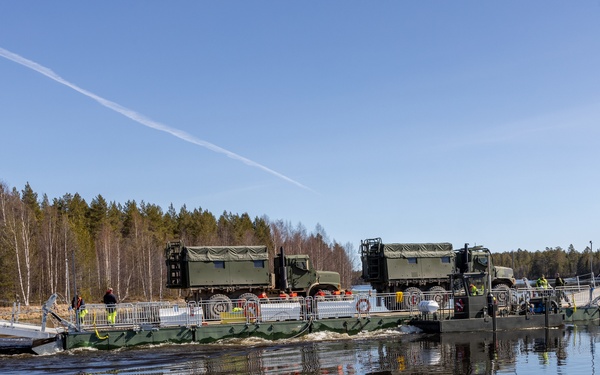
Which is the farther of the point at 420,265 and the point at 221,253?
the point at 420,265

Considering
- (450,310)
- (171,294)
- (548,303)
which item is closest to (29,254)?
(171,294)

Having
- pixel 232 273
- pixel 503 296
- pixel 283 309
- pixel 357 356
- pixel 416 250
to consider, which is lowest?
pixel 357 356

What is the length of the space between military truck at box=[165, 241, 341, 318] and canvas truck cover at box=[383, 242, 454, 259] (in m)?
3.92

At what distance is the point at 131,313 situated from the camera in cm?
2606

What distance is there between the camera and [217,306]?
1186 inches

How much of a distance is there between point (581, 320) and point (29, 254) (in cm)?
4412

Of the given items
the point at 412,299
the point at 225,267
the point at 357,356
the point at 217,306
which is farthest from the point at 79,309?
A: the point at 412,299

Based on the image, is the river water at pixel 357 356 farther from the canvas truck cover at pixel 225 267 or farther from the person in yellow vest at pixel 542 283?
the canvas truck cover at pixel 225 267

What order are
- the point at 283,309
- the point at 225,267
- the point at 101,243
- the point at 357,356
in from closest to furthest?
1. the point at 357,356
2. the point at 283,309
3. the point at 225,267
4. the point at 101,243

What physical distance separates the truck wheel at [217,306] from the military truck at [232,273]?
0.15m

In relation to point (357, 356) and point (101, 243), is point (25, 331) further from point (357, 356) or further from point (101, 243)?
point (101, 243)

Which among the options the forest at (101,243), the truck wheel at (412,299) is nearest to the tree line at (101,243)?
the forest at (101,243)

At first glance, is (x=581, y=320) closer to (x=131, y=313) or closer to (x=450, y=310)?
(x=450, y=310)

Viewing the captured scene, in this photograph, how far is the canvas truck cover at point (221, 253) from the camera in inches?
→ 1281
